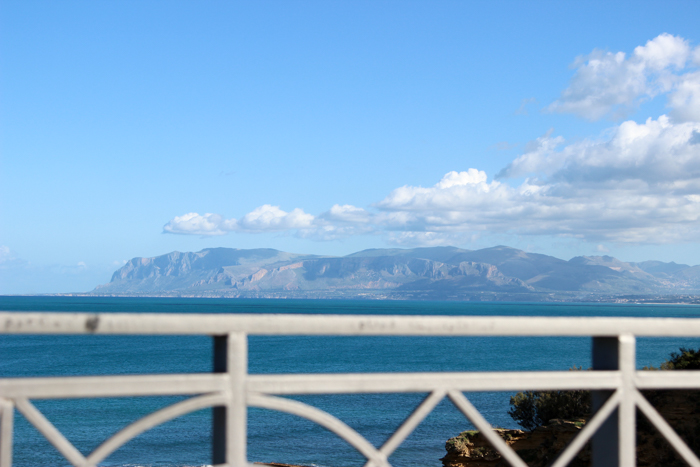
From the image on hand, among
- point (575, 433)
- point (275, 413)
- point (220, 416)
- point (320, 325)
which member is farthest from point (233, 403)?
point (275, 413)

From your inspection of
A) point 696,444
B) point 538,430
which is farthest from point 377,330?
point 538,430

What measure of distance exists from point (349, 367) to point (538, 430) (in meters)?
46.6

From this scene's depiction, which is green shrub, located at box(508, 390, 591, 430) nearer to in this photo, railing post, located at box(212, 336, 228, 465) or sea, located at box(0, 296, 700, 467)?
sea, located at box(0, 296, 700, 467)

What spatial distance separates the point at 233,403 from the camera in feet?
5.27

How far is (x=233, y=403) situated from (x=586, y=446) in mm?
15880

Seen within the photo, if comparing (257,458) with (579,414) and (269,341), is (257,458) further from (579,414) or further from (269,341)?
(269,341)

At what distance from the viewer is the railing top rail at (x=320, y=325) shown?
1.53m

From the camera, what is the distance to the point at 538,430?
684 inches

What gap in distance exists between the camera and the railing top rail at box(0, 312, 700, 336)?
1.53 m

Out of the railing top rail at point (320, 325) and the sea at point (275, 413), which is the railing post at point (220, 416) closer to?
the railing top rail at point (320, 325)

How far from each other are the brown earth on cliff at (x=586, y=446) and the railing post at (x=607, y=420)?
1075 centimetres

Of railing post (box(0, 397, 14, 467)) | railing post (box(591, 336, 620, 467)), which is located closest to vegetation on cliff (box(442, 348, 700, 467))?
Result: railing post (box(591, 336, 620, 467))

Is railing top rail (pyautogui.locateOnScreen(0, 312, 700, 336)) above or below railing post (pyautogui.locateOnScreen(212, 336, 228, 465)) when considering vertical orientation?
above

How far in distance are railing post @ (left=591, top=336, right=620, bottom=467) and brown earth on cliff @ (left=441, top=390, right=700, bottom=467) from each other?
10754 mm
